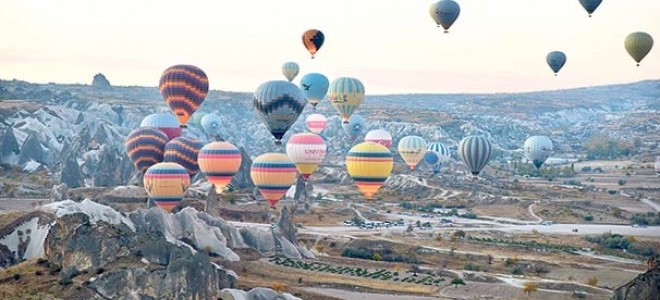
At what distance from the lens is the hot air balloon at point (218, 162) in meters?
81.1

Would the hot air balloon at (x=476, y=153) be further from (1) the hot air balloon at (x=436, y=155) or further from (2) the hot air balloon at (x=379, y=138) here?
(1) the hot air balloon at (x=436, y=155)

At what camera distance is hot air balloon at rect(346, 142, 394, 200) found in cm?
8231

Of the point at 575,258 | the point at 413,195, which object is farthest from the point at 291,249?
the point at 413,195

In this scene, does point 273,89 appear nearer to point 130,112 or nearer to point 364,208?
point 364,208

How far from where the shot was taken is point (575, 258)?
77250 mm

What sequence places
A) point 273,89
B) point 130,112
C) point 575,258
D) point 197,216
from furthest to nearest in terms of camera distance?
point 130,112 < point 273,89 < point 575,258 < point 197,216

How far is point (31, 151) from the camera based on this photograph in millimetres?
136125

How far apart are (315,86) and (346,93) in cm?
507

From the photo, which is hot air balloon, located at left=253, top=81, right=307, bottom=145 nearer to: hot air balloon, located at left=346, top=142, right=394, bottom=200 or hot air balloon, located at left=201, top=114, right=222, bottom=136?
hot air balloon, located at left=346, top=142, right=394, bottom=200

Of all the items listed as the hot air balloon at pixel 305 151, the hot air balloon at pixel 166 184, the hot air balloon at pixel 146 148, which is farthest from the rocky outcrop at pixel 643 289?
the hot air balloon at pixel 146 148

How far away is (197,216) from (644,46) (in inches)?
1945

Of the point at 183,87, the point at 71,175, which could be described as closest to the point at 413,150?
the point at 71,175

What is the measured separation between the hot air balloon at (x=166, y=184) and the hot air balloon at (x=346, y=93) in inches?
1668

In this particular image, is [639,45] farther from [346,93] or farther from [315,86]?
[315,86]
